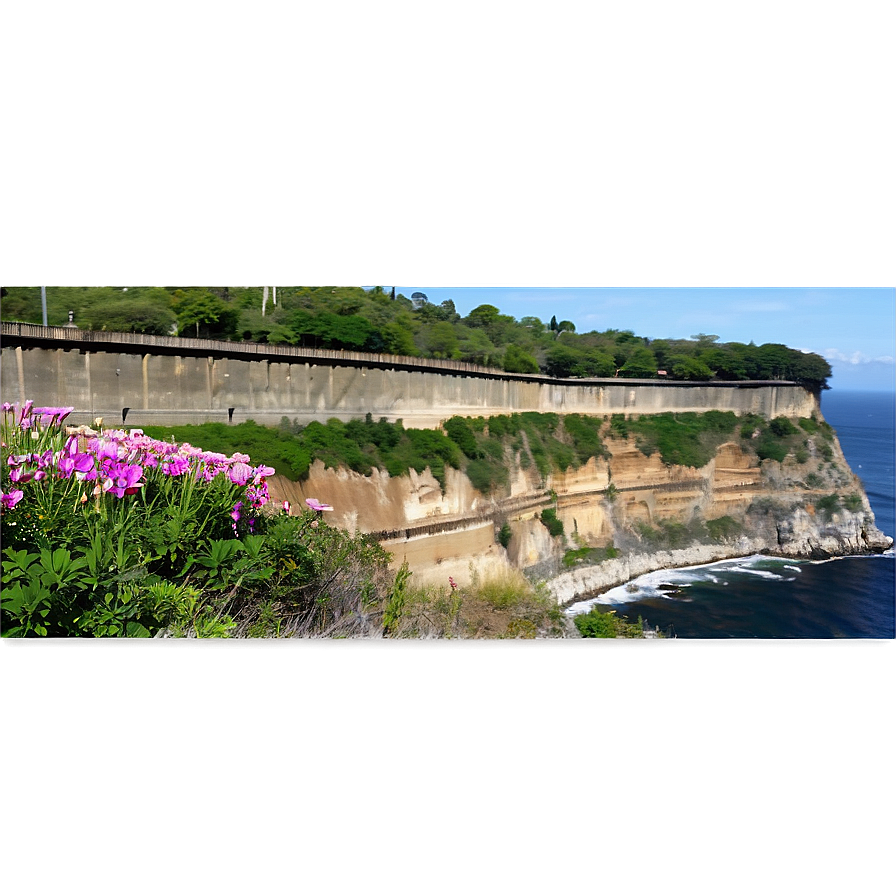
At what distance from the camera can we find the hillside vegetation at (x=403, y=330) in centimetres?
397

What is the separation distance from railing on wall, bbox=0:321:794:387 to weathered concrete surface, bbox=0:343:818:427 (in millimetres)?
26

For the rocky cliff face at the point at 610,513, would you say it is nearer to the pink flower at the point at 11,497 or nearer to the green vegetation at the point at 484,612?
the green vegetation at the point at 484,612

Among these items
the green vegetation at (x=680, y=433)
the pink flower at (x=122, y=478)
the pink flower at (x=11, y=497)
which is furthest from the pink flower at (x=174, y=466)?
the green vegetation at (x=680, y=433)

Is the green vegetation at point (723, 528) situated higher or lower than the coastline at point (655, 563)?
higher

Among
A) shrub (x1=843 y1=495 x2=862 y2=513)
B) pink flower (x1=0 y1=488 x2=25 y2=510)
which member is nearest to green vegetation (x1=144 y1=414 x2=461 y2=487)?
pink flower (x1=0 y1=488 x2=25 y2=510)

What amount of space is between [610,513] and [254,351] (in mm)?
2628

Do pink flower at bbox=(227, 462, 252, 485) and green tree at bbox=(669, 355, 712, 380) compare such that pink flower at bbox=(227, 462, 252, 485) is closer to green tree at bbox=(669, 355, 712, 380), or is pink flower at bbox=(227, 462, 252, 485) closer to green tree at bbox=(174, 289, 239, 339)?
green tree at bbox=(174, 289, 239, 339)

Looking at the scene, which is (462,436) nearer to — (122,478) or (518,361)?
(518,361)

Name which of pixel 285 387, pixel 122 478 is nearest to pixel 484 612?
pixel 285 387

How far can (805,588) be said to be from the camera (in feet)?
16.4

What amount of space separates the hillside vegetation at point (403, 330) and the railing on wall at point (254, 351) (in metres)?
0.04
